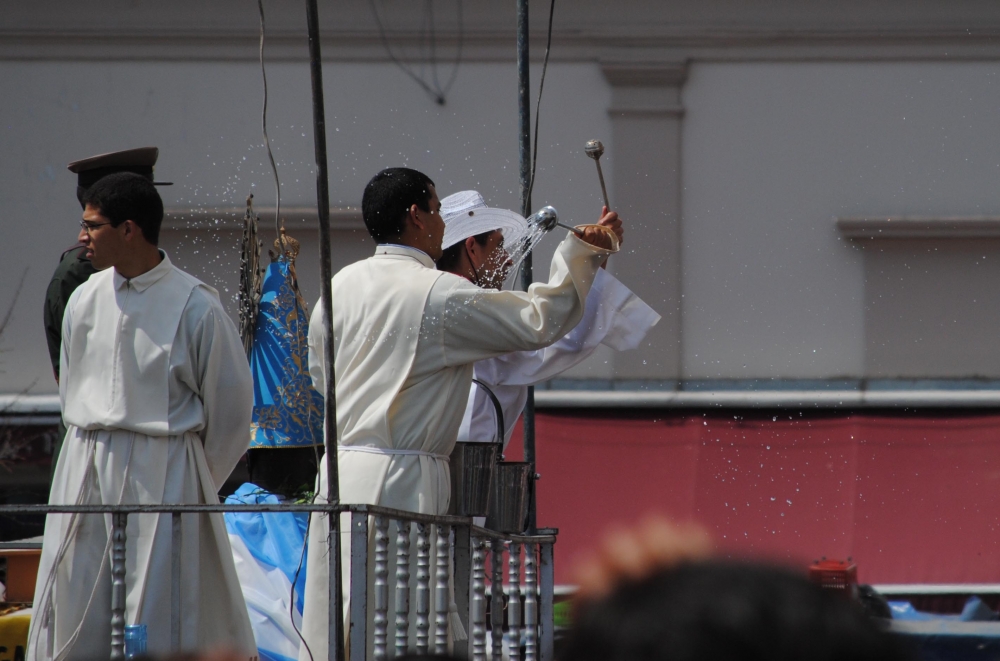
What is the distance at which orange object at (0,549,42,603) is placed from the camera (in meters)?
4.64

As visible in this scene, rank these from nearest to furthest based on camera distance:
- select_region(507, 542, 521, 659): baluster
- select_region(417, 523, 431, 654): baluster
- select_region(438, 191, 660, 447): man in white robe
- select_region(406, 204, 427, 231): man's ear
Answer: select_region(417, 523, 431, 654): baluster < select_region(406, 204, 427, 231): man's ear < select_region(507, 542, 521, 659): baluster < select_region(438, 191, 660, 447): man in white robe

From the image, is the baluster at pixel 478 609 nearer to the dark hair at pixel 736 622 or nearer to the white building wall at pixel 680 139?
the dark hair at pixel 736 622

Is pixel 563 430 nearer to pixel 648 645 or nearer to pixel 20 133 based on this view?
pixel 20 133

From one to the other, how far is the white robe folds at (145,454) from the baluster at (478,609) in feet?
1.93

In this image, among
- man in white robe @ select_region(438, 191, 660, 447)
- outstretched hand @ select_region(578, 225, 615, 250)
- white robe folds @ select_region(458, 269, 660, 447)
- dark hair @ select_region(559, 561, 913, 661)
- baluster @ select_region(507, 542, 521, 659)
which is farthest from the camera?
man in white robe @ select_region(438, 191, 660, 447)

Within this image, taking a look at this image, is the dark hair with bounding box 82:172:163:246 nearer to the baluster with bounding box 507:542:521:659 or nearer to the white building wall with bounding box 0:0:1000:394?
the baluster with bounding box 507:542:521:659

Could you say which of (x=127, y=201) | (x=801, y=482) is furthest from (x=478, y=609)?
(x=801, y=482)

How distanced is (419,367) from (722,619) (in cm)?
258

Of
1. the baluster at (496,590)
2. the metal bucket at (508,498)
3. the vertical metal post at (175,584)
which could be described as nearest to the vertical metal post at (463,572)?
the baluster at (496,590)

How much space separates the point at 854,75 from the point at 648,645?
27.0 feet

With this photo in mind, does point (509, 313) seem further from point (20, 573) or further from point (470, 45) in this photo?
point (470, 45)

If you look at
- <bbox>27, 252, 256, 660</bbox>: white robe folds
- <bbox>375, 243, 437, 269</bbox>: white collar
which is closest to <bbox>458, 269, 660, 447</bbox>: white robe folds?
<bbox>375, 243, 437, 269</bbox>: white collar

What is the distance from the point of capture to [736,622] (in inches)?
34.5

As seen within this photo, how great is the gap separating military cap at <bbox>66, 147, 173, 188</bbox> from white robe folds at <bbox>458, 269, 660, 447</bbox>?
48.2 inches
